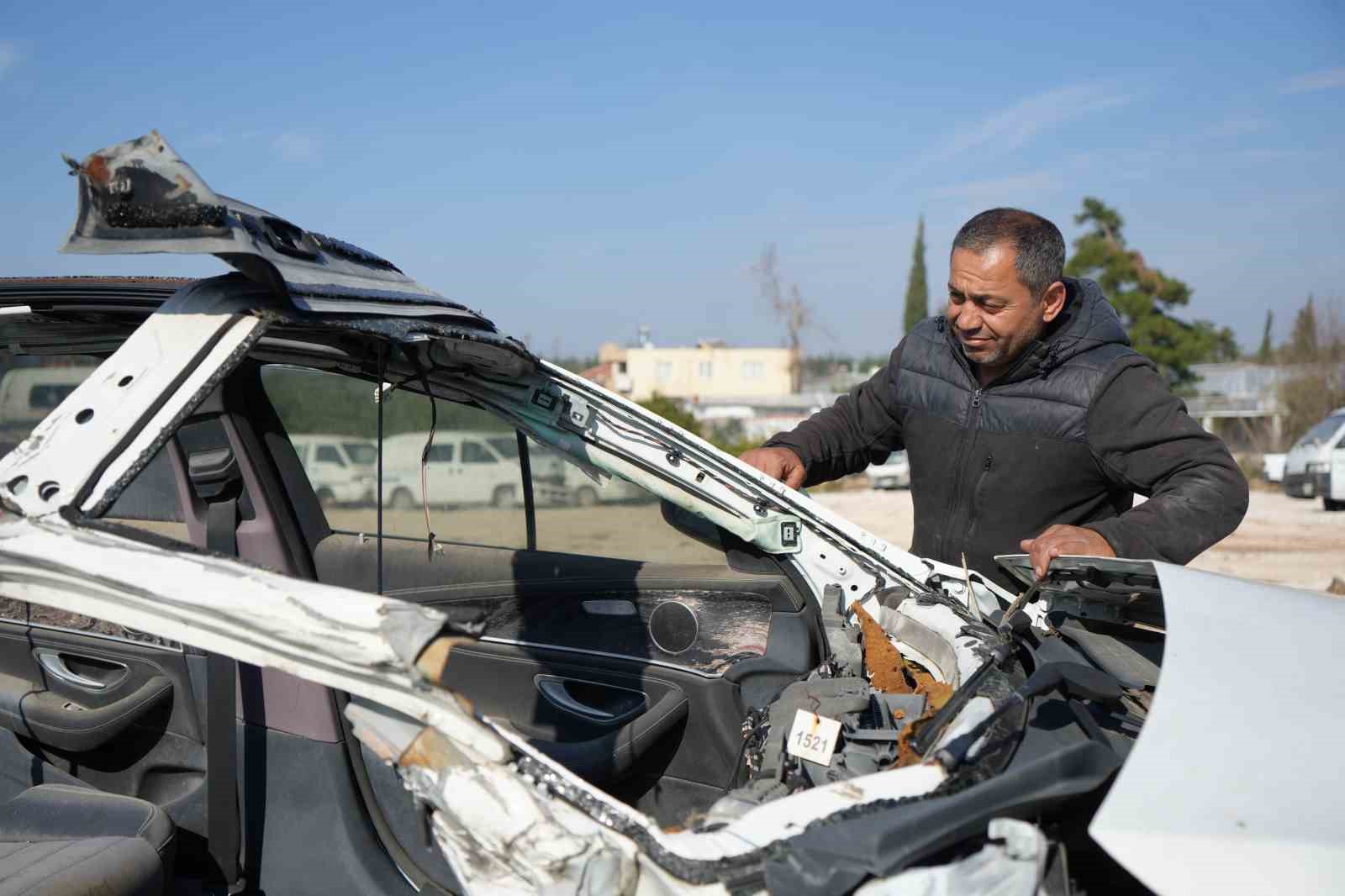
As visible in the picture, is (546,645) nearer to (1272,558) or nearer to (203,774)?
(203,774)

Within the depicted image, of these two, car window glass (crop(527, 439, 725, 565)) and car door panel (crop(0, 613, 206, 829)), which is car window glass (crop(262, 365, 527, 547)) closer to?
car window glass (crop(527, 439, 725, 565))

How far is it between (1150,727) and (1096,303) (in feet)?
5.85

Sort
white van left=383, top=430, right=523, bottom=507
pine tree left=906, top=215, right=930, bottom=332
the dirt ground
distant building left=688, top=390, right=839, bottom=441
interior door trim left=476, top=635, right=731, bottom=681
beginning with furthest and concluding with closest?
pine tree left=906, top=215, right=930, bottom=332
distant building left=688, top=390, right=839, bottom=441
the dirt ground
white van left=383, top=430, right=523, bottom=507
interior door trim left=476, top=635, right=731, bottom=681

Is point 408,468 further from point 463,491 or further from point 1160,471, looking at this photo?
point 1160,471

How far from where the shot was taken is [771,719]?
2135 millimetres

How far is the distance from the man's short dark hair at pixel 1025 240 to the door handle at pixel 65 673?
2.45m

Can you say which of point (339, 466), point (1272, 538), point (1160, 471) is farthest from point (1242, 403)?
point (339, 466)

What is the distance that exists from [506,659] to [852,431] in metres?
1.43

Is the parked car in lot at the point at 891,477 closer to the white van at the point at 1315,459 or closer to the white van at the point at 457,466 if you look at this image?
the white van at the point at 1315,459

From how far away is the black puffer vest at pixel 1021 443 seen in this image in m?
2.75

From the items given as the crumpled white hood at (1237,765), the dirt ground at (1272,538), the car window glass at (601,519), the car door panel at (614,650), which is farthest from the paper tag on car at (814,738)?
the dirt ground at (1272,538)

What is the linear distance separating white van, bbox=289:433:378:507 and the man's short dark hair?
1713 millimetres

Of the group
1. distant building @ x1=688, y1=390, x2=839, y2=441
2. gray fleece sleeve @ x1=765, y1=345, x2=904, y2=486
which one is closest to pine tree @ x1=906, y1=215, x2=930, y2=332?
distant building @ x1=688, y1=390, x2=839, y2=441

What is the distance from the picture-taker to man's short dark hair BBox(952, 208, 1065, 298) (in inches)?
106
